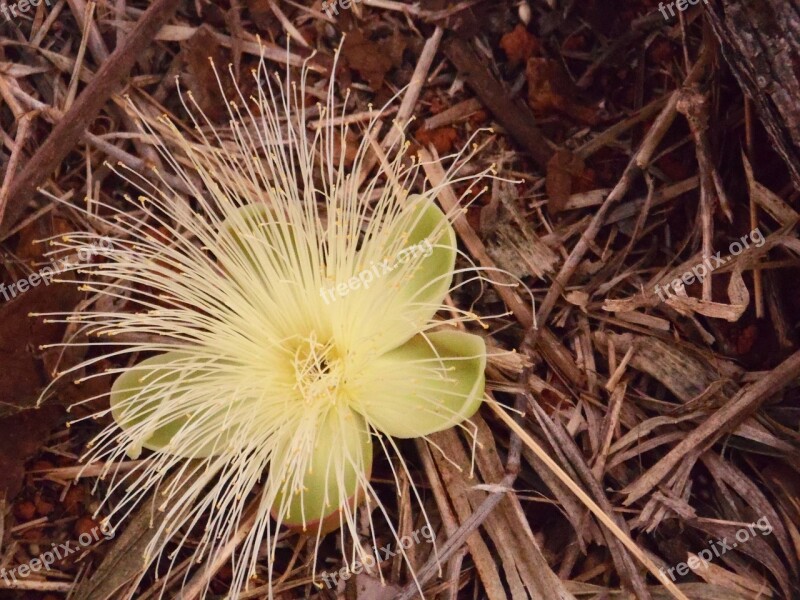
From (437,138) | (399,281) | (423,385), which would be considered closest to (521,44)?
(437,138)

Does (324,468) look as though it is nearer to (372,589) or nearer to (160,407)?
(372,589)

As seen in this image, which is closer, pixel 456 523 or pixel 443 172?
pixel 456 523

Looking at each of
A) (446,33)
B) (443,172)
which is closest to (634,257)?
(443,172)

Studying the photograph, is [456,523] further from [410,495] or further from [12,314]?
[12,314]

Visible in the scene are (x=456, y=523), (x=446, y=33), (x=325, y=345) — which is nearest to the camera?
(x=456, y=523)

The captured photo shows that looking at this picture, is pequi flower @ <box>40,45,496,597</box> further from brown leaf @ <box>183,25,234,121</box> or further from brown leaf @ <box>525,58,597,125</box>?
brown leaf @ <box>525,58,597,125</box>

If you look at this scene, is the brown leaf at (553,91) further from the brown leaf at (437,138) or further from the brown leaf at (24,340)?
the brown leaf at (24,340)

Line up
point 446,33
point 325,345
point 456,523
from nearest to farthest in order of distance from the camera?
point 456,523
point 325,345
point 446,33

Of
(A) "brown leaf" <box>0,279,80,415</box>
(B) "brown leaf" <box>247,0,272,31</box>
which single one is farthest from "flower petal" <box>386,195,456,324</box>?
(A) "brown leaf" <box>0,279,80,415</box>
